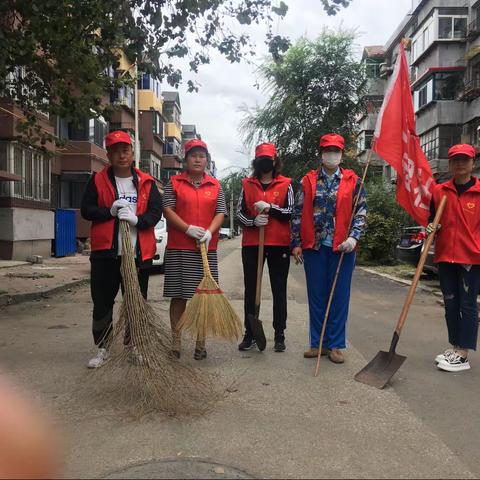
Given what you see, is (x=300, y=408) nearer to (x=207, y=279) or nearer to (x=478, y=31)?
(x=207, y=279)

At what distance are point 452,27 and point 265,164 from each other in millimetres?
28473

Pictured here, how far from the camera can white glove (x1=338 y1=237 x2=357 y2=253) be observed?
4801 mm

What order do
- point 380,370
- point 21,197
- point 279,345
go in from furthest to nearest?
1. point 21,197
2. point 279,345
3. point 380,370

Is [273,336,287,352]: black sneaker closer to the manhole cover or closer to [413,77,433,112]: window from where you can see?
the manhole cover

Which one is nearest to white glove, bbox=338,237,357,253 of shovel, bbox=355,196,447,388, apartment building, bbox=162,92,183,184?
shovel, bbox=355,196,447,388

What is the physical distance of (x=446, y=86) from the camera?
1185 inches

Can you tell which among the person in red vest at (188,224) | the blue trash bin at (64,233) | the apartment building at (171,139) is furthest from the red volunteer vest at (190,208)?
the apartment building at (171,139)

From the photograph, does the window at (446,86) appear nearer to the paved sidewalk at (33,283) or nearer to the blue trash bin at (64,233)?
the blue trash bin at (64,233)

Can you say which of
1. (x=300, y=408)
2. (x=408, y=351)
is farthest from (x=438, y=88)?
(x=300, y=408)

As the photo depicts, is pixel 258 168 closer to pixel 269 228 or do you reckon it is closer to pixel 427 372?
pixel 269 228

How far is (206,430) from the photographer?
11.0 feet

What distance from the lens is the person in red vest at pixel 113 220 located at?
4.59 metres

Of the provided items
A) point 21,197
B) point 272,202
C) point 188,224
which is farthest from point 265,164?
point 21,197

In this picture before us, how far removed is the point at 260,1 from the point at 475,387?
18.0 ft
